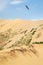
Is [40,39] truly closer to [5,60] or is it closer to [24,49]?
[24,49]

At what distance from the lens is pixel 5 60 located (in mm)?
8883

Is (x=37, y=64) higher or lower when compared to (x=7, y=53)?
lower

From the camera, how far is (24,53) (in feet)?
34.7

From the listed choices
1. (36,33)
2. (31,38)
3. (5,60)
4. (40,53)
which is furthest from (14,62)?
(36,33)

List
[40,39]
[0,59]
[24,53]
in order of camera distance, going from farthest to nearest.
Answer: [40,39], [24,53], [0,59]

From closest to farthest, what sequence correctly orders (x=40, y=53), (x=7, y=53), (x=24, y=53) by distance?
(x=7, y=53) → (x=24, y=53) → (x=40, y=53)

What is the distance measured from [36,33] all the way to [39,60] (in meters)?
6.72

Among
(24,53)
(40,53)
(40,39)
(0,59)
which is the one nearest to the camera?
(0,59)

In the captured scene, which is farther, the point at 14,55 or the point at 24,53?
the point at 24,53

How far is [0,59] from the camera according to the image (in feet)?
28.7

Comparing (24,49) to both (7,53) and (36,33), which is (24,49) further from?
(36,33)

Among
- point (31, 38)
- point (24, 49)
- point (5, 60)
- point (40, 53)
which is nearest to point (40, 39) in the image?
point (31, 38)

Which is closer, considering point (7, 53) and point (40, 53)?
point (7, 53)

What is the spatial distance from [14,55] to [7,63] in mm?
1004
